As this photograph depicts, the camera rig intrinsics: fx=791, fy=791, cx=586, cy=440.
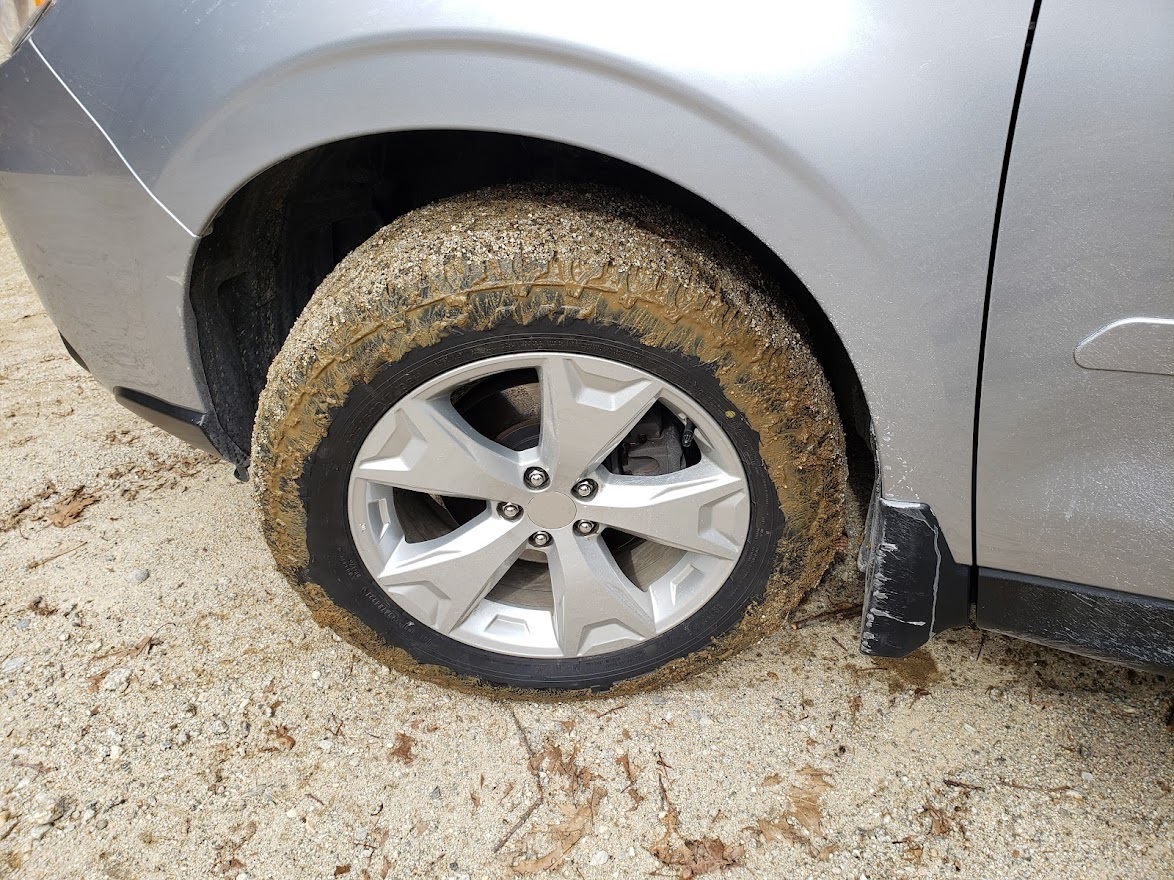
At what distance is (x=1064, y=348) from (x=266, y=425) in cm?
133

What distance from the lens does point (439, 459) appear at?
1460 mm

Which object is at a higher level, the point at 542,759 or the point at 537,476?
the point at 537,476

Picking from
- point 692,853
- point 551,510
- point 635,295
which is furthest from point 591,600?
point 635,295

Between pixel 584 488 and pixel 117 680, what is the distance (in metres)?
1.23

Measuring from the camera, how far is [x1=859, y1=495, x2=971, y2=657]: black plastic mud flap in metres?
1.34

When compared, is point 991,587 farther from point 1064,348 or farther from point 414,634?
point 414,634

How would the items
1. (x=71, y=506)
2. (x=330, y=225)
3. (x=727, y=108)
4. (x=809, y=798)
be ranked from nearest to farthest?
1. (x=727, y=108)
2. (x=809, y=798)
3. (x=330, y=225)
4. (x=71, y=506)

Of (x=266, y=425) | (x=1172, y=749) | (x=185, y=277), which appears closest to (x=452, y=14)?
(x=185, y=277)

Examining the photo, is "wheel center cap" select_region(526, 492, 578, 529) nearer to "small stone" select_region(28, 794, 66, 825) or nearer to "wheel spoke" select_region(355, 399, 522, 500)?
"wheel spoke" select_region(355, 399, 522, 500)

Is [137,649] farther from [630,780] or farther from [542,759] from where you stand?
[630,780]

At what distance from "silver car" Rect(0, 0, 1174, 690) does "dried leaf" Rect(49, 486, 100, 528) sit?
0.96 m

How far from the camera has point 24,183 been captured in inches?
55.3

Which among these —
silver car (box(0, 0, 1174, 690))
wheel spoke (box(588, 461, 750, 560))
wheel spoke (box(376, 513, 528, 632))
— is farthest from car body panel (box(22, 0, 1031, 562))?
wheel spoke (box(376, 513, 528, 632))

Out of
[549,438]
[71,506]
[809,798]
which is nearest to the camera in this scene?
[549,438]
